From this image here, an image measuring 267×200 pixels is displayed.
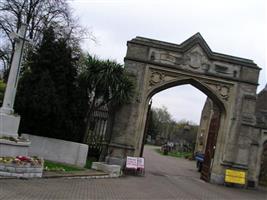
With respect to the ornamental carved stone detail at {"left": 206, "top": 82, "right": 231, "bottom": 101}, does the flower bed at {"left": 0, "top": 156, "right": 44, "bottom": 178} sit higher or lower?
lower

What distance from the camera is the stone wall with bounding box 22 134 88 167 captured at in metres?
18.2

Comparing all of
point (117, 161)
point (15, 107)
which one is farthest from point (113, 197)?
point (117, 161)

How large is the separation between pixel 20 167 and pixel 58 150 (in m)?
6.08

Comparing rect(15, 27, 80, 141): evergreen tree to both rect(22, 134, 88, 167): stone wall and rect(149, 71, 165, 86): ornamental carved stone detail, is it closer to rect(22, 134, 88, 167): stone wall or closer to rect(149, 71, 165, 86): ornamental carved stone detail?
rect(22, 134, 88, 167): stone wall

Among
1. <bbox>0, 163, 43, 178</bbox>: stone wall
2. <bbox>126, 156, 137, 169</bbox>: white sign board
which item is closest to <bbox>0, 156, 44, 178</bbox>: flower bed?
<bbox>0, 163, 43, 178</bbox>: stone wall

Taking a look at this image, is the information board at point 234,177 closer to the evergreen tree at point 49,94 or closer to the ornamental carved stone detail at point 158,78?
the ornamental carved stone detail at point 158,78

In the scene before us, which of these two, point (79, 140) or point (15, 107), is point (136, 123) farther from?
point (15, 107)

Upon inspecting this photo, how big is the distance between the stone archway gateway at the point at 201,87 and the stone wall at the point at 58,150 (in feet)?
9.55

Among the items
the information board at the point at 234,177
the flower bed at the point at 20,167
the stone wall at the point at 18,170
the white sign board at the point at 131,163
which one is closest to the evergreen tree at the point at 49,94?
the white sign board at the point at 131,163

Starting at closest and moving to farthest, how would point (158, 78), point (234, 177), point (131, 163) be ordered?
point (131, 163), point (234, 177), point (158, 78)

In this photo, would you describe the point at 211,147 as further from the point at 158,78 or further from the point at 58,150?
the point at 58,150

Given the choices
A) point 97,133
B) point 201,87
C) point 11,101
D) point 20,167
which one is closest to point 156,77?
point 201,87

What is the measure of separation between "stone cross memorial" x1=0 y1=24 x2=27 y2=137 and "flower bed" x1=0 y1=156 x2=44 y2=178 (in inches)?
58.7

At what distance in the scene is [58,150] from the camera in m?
18.4
